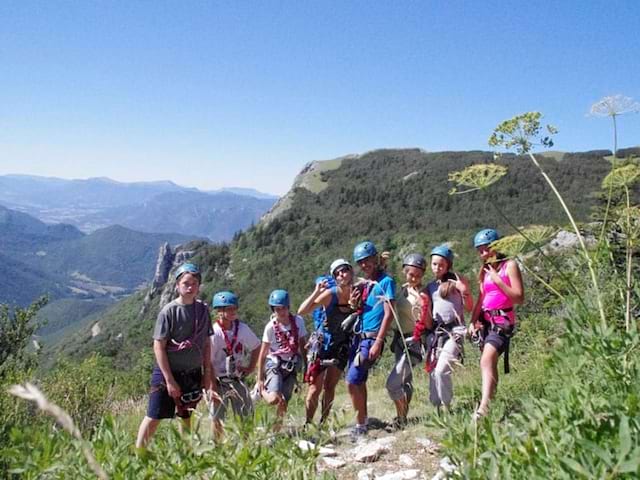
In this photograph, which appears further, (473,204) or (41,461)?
(473,204)

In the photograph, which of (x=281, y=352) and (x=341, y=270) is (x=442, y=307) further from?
(x=281, y=352)

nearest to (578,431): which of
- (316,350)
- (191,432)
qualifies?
(191,432)

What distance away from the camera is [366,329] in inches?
183

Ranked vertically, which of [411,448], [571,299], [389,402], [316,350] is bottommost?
[389,402]

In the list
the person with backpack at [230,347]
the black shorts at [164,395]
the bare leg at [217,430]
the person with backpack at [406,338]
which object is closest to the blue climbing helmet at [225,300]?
the person with backpack at [230,347]

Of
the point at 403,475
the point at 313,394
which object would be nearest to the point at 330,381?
the point at 313,394

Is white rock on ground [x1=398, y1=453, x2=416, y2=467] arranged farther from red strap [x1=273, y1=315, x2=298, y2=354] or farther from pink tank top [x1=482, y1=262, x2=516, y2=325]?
red strap [x1=273, y1=315, x2=298, y2=354]

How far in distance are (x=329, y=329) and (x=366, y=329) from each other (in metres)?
0.36

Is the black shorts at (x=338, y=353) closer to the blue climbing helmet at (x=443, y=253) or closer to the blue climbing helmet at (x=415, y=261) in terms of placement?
the blue climbing helmet at (x=415, y=261)

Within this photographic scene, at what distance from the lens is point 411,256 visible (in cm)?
470

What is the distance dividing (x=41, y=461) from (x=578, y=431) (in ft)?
4.48

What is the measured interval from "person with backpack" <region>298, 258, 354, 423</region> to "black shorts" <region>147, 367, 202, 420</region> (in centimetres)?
104

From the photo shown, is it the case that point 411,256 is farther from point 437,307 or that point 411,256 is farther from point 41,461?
point 41,461

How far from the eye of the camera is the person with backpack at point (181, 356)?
4.23 metres
